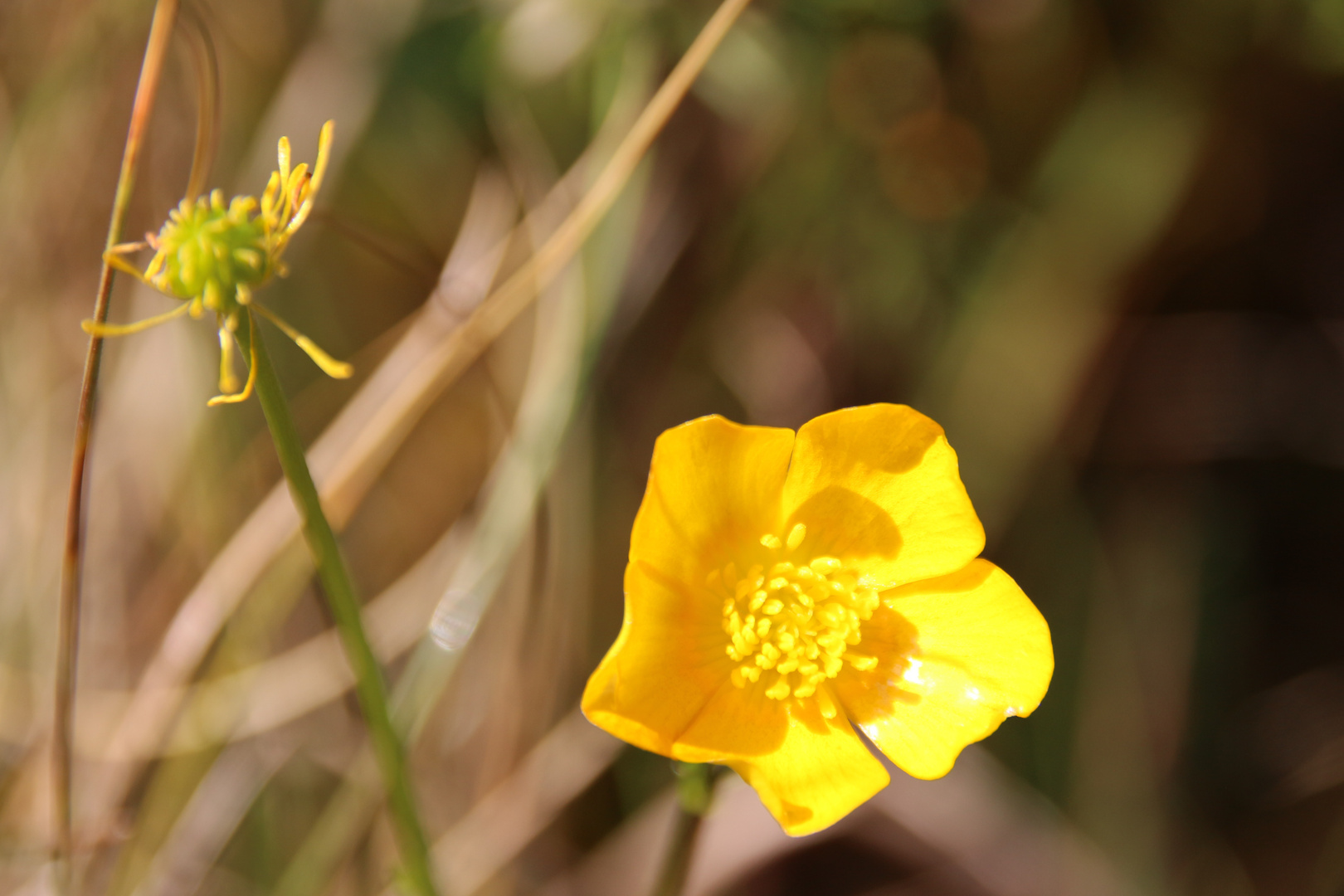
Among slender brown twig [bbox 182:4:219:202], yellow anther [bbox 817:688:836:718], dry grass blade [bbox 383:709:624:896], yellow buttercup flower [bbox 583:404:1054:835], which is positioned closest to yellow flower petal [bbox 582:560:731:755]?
yellow buttercup flower [bbox 583:404:1054:835]

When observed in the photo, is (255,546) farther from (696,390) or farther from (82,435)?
(696,390)

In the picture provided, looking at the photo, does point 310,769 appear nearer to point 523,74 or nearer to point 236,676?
point 236,676

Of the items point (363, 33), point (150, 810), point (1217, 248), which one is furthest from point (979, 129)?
point (150, 810)

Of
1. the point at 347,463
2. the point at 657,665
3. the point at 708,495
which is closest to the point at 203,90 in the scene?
the point at 347,463

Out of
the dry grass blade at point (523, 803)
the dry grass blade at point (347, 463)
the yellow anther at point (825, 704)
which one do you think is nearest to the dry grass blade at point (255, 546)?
the dry grass blade at point (347, 463)

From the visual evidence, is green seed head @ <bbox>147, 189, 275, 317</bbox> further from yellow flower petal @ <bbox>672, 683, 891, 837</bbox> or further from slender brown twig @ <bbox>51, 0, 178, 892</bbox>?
yellow flower petal @ <bbox>672, 683, 891, 837</bbox>
